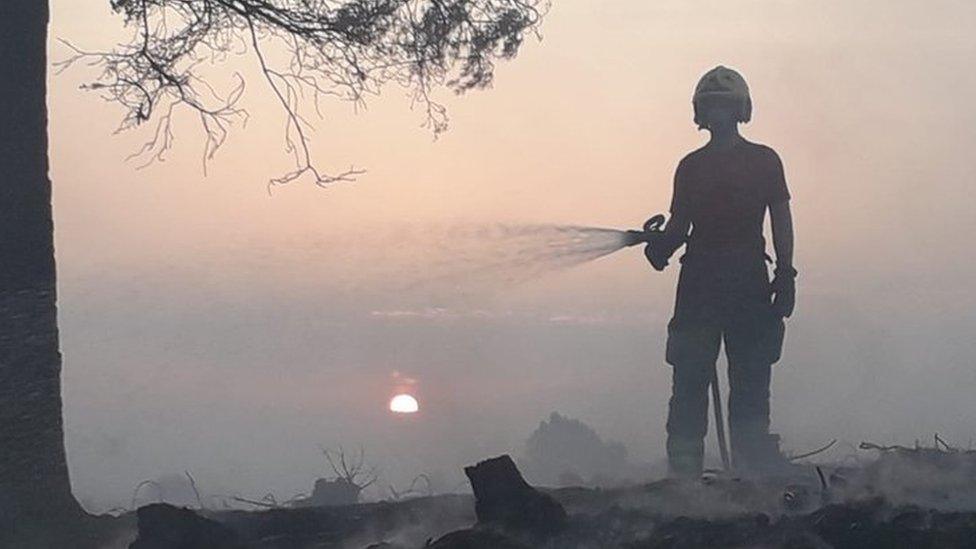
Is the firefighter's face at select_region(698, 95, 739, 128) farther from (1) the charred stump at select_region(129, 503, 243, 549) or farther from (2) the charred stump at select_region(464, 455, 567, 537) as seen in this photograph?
(1) the charred stump at select_region(129, 503, 243, 549)

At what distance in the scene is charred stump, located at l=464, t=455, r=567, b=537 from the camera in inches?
282

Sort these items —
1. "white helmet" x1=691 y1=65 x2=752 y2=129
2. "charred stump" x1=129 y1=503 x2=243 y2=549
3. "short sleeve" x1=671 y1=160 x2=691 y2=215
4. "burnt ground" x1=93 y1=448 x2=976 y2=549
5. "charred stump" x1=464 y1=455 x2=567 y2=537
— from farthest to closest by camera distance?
"short sleeve" x1=671 y1=160 x2=691 y2=215 < "white helmet" x1=691 y1=65 x2=752 y2=129 < "charred stump" x1=129 y1=503 x2=243 y2=549 < "charred stump" x1=464 y1=455 x2=567 y2=537 < "burnt ground" x1=93 y1=448 x2=976 y2=549

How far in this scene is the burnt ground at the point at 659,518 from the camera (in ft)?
22.8

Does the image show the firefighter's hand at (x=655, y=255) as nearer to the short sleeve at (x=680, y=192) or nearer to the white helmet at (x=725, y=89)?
the short sleeve at (x=680, y=192)

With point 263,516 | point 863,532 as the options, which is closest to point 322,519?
point 263,516

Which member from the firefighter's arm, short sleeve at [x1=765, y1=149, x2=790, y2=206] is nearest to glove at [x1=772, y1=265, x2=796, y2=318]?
the firefighter's arm

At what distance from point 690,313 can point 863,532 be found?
4.28 meters

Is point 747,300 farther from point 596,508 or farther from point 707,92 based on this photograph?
point 596,508

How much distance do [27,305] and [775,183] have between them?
5.64 m

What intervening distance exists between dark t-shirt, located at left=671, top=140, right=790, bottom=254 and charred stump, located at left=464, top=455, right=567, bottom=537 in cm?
422

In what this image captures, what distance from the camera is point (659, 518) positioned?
295 inches

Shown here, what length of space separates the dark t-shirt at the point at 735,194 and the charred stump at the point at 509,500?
4223mm

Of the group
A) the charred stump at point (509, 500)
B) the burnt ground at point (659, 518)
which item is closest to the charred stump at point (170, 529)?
the burnt ground at point (659, 518)

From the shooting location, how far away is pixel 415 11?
440 inches
